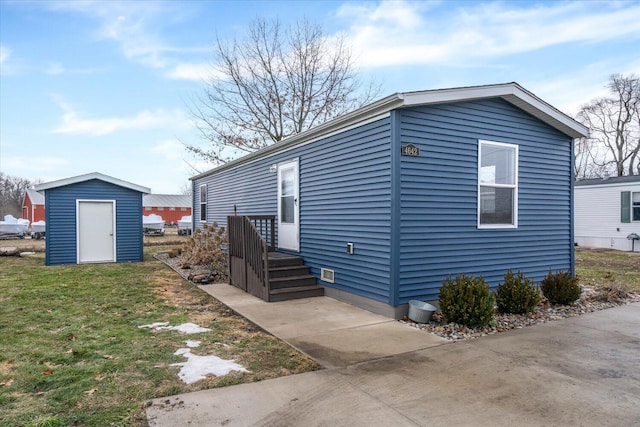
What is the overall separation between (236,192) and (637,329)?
9129 millimetres

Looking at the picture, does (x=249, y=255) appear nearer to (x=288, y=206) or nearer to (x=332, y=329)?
(x=288, y=206)

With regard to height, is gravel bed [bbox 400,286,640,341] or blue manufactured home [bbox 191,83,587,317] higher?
blue manufactured home [bbox 191,83,587,317]

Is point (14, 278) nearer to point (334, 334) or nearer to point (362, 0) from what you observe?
point (334, 334)

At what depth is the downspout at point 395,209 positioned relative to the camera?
17.2 ft

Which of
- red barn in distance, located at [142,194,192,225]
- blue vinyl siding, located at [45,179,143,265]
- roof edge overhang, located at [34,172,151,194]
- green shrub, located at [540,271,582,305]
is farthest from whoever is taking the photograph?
red barn in distance, located at [142,194,192,225]

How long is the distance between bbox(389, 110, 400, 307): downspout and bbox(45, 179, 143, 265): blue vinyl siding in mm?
9722

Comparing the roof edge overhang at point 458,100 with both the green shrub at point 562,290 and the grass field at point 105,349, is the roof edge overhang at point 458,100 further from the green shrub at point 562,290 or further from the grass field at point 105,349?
the grass field at point 105,349

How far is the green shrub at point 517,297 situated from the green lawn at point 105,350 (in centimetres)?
317

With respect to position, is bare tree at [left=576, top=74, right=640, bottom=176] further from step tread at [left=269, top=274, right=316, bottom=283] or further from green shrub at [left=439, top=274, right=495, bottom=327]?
green shrub at [left=439, top=274, right=495, bottom=327]

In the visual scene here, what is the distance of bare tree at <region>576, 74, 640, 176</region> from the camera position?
27.5m

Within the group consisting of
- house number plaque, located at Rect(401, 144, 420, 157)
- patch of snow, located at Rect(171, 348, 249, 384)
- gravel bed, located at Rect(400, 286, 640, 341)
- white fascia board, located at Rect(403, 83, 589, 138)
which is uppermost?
white fascia board, located at Rect(403, 83, 589, 138)

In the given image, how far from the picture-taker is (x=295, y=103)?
58.8ft

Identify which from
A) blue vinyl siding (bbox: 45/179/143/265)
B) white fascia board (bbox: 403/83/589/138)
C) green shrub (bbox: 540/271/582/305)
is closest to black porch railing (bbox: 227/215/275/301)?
white fascia board (bbox: 403/83/589/138)

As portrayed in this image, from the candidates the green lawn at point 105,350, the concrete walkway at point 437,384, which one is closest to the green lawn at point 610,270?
the concrete walkway at point 437,384
